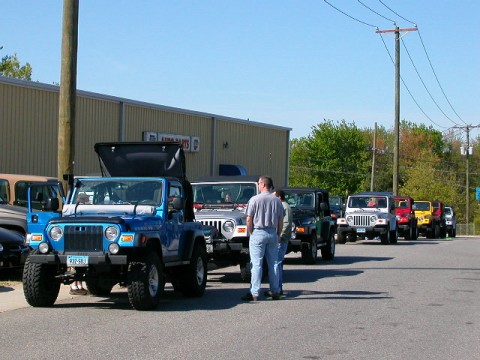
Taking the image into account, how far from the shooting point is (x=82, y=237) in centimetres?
1204

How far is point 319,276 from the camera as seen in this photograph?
60.1 feet

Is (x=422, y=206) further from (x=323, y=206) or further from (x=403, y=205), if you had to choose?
(x=323, y=206)

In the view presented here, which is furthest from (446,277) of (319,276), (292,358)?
(292,358)

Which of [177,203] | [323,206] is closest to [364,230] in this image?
[323,206]

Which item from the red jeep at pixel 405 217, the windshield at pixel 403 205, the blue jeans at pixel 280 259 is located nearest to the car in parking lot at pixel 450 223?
the red jeep at pixel 405 217

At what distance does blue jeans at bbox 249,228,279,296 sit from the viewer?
44.0ft

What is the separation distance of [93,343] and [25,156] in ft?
84.5

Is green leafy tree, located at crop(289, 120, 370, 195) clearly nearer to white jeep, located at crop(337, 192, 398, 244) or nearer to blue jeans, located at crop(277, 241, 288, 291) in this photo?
white jeep, located at crop(337, 192, 398, 244)

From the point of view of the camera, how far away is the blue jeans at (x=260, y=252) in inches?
528

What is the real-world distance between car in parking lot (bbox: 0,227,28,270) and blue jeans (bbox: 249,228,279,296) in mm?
4697

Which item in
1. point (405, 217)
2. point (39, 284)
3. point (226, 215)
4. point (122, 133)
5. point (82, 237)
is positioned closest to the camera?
point (82, 237)

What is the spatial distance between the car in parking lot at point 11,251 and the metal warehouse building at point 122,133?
17833mm

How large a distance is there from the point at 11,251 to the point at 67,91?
3.20 m

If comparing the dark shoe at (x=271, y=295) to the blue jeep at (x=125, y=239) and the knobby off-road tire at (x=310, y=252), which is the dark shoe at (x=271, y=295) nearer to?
the blue jeep at (x=125, y=239)
